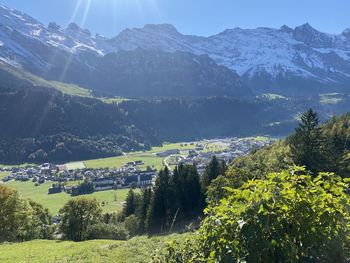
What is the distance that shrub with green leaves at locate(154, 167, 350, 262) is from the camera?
241 inches

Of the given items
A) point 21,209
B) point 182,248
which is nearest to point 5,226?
point 21,209

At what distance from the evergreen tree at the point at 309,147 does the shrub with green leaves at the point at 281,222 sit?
194 ft

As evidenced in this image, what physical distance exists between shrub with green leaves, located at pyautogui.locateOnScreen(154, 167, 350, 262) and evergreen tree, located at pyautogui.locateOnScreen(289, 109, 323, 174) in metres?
59.1

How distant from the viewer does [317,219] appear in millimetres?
6484

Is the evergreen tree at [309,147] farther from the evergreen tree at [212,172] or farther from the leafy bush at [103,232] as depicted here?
the leafy bush at [103,232]

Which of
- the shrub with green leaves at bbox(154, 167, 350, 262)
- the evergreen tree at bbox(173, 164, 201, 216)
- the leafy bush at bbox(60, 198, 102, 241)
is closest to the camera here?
the shrub with green leaves at bbox(154, 167, 350, 262)

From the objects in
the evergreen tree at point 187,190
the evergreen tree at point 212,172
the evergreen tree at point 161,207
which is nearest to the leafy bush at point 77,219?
the evergreen tree at point 161,207

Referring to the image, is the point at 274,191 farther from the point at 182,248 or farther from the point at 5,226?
the point at 5,226

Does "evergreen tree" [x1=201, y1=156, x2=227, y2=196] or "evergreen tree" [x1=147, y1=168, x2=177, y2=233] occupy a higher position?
"evergreen tree" [x1=201, y1=156, x2=227, y2=196]

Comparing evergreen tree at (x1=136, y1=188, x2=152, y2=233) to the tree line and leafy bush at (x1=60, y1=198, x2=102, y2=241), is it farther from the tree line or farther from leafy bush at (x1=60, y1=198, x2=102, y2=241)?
leafy bush at (x1=60, y1=198, x2=102, y2=241)

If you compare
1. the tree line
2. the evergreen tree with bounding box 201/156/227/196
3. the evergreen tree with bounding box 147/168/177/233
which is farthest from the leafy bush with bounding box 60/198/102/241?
the evergreen tree with bounding box 201/156/227/196

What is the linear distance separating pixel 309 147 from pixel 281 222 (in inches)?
2526

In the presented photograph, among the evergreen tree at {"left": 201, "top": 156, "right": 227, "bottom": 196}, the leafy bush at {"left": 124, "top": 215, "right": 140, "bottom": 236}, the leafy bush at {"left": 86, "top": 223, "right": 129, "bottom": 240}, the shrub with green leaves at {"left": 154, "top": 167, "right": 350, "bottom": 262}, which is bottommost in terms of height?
the leafy bush at {"left": 124, "top": 215, "right": 140, "bottom": 236}

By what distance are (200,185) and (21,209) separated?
124ft
